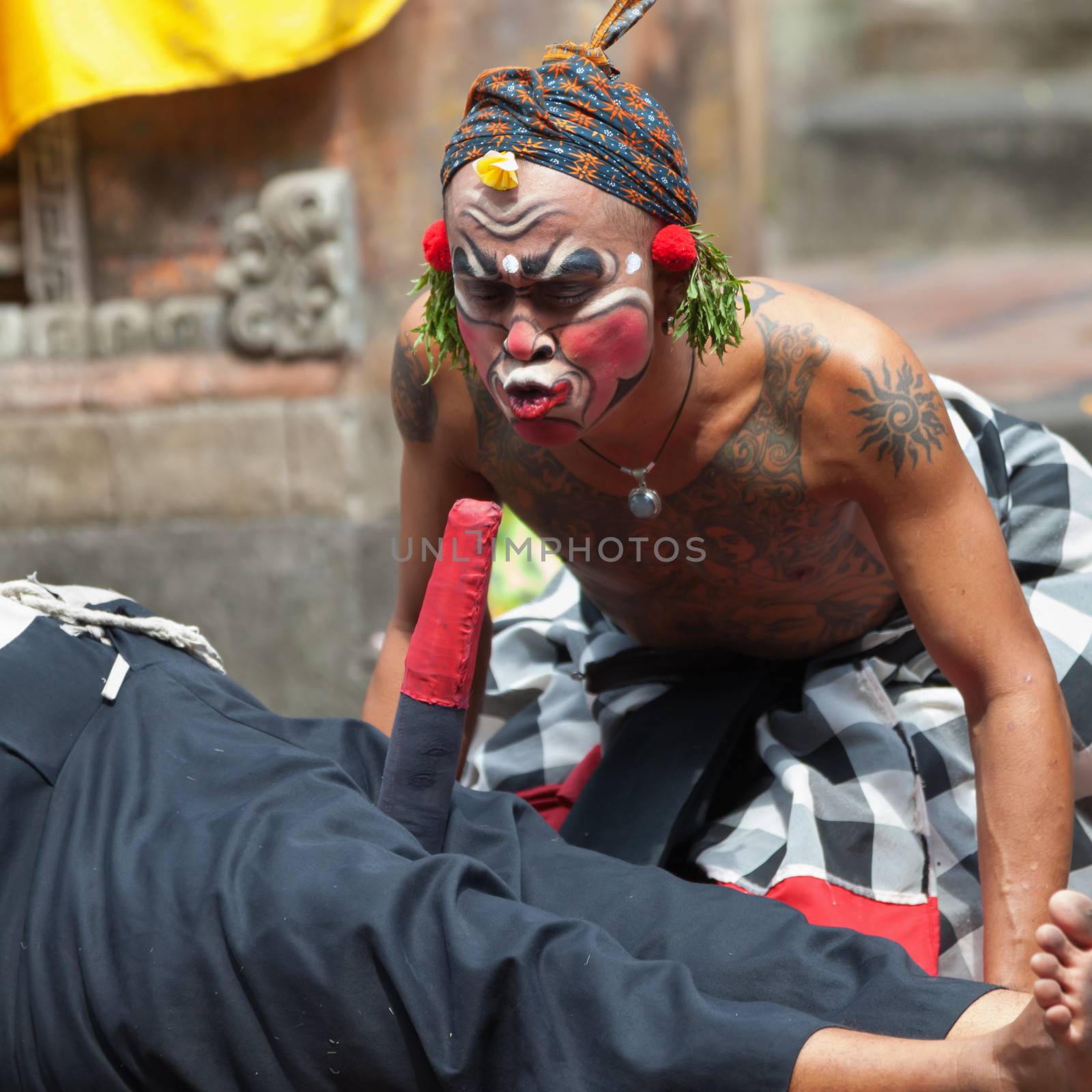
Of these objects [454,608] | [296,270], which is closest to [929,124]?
[296,270]

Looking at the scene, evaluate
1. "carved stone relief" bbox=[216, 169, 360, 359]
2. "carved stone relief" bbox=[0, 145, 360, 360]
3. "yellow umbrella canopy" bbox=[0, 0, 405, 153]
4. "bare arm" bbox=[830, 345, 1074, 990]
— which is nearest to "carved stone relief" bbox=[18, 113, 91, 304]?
"carved stone relief" bbox=[0, 145, 360, 360]

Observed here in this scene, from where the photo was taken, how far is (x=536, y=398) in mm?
2195

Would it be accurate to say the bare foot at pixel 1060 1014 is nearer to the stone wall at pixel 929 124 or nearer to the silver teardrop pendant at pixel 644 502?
the silver teardrop pendant at pixel 644 502

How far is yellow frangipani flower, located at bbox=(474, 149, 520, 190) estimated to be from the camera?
214 centimetres

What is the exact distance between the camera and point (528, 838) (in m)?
2.20

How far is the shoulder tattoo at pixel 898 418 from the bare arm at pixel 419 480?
716mm

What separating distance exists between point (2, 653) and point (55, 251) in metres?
2.82

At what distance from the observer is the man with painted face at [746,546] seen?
2205 mm

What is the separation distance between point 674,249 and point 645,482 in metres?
0.43

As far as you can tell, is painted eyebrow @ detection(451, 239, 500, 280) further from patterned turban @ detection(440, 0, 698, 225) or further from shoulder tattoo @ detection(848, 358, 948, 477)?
A: shoulder tattoo @ detection(848, 358, 948, 477)

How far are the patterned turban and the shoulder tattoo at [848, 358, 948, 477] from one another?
404 millimetres

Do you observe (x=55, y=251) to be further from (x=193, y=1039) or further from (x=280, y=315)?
(x=193, y=1039)

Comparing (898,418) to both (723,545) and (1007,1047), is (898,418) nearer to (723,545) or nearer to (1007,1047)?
(723,545)

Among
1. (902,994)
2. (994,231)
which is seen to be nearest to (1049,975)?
(902,994)
